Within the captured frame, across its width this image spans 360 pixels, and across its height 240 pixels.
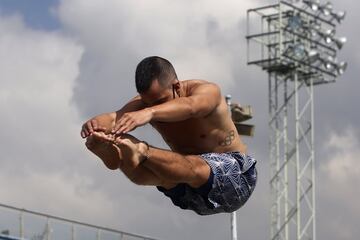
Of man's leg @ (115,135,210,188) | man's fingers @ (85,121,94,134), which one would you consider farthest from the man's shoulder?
man's fingers @ (85,121,94,134)

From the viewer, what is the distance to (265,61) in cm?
5006

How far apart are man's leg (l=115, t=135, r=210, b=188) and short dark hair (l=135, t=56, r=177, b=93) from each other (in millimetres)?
587

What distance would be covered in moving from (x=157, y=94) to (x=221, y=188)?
1408 millimetres

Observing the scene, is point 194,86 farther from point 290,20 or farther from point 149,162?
point 290,20

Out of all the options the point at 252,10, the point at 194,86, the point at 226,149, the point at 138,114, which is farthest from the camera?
the point at 252,10

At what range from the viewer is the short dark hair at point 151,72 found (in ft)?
31.9

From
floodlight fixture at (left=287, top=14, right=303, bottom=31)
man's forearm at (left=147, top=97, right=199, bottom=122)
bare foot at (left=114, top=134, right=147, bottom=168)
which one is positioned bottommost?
bare foot at (left=114, top=134, right=147, bottom=168)

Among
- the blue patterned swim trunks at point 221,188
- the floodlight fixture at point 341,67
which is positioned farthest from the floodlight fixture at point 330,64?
the blue patterned swim trunks at point 221,188

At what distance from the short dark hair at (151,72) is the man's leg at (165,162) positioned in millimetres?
587

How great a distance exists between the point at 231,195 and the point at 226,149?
18.1 inches

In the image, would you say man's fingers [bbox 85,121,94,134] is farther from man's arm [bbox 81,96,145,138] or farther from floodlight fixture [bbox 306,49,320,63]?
floodlight fixture [bbox 306,49,320,63]

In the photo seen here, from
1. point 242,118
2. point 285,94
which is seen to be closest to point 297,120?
point 285,94

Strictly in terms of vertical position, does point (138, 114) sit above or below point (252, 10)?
below

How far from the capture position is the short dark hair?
9727mm
